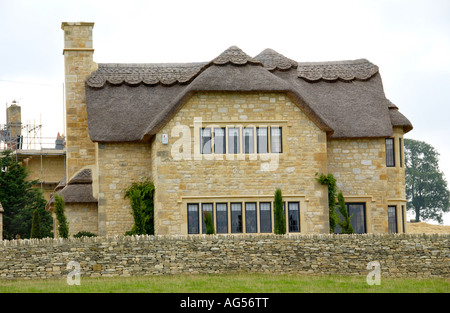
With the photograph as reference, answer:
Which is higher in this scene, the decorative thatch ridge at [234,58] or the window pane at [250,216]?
the decorative thatch ridge at [234,58]

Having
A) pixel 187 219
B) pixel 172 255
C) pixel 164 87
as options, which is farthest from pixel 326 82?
pixel 172 255

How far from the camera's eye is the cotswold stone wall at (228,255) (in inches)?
1192

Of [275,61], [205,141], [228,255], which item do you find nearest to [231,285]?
[228,255]

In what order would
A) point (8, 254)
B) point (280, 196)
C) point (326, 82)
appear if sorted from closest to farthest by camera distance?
point (8, 254) → point (280, 196) → point (326, 82)

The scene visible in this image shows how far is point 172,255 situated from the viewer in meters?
31.1

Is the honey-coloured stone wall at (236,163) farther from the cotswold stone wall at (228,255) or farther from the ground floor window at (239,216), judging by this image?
the cotswold stone wall at (228,255)

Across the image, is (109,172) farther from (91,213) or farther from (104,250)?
(104,250)

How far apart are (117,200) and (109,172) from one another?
130 centimetres

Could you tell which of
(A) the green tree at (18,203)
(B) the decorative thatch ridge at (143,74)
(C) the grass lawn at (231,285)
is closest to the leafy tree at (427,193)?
(A) the green tree at (18,203)

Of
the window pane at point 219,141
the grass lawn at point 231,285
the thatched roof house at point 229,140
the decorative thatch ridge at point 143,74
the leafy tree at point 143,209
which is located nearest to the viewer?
the grass lawn at point 231,285

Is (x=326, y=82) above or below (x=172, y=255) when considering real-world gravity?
above

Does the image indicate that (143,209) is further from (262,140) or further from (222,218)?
(262,140)

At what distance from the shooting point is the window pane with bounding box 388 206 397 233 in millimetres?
40875

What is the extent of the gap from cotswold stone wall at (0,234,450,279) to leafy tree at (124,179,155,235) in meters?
6.78
